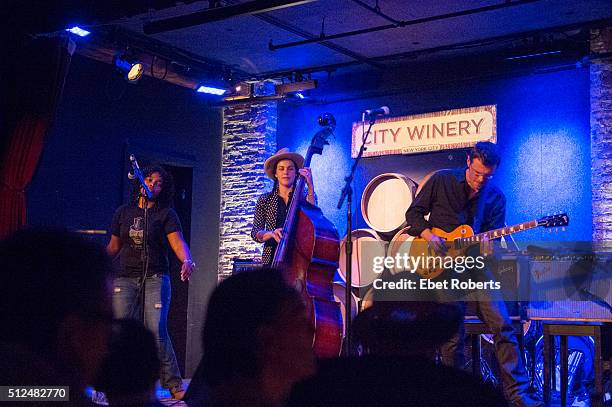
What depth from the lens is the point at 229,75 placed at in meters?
9.28

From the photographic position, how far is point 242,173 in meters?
9.60

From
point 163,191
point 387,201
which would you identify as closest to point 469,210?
point 163,191

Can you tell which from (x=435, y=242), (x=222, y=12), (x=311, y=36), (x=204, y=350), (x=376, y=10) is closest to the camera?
(x=204, y=350)

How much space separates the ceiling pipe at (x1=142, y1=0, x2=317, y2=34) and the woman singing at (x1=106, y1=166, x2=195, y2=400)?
145 centimetres

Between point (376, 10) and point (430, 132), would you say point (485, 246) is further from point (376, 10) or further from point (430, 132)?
point (430, 132)

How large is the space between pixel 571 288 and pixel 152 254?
3331 millimetres

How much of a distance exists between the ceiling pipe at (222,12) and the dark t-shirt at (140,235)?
1.74 meters

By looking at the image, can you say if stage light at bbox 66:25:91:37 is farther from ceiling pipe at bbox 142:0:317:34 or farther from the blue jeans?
the blue jeans

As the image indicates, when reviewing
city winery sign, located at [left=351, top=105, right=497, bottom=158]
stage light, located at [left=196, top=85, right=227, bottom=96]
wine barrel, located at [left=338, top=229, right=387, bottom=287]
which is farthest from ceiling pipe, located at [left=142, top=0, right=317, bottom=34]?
wine barrel, located at [left=338, top=229, right=387, bottom=287]

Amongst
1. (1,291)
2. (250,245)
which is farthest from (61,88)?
(1,291)

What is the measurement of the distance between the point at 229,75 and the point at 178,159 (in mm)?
1211

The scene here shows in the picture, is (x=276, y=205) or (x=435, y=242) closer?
(x=435, y=242)

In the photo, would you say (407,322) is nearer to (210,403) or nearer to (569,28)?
(210,403)

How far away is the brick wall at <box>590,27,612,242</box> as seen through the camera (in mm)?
7211
